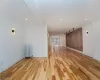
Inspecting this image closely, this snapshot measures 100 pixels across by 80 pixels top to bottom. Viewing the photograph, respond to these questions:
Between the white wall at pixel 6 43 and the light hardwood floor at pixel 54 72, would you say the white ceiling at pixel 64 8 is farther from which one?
the light hardwood floor at pixel 54 72

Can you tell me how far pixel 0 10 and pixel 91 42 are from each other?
598 centimetres

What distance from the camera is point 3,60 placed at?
189 inches

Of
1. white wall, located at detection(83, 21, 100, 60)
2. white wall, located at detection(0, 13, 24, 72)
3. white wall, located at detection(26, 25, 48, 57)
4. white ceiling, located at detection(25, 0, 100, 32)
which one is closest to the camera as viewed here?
white ceiling, located at detection(25, 0, 100, 32)

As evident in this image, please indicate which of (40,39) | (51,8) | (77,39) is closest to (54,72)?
(51,8)

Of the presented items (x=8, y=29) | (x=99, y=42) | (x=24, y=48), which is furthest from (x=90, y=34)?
(x=8, y=29)

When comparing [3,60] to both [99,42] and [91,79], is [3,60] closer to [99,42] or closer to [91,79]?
[91,79]

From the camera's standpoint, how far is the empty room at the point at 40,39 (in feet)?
12.7

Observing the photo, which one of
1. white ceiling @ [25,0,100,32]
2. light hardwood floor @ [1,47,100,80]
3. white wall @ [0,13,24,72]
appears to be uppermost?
white ceiling @ [25,0,100,32]

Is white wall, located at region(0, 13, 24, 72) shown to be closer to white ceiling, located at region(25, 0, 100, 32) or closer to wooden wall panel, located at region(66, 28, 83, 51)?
white ceiling, located at region(25, 0, 100, 32)

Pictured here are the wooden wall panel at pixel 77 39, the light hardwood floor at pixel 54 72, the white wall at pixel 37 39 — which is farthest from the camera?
the wooden wall panel at pixel 77 39

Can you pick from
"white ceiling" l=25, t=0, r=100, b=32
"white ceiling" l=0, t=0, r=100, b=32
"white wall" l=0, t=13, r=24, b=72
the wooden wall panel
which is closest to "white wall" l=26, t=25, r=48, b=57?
"white wall" l=0, t=13, r=24, b=72

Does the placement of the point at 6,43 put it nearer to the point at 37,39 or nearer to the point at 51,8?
the point at 51,8

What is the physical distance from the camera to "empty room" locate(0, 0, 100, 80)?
3.88m

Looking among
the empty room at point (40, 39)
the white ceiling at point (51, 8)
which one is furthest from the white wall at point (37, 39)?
the white ceiling at point (51, 8)
